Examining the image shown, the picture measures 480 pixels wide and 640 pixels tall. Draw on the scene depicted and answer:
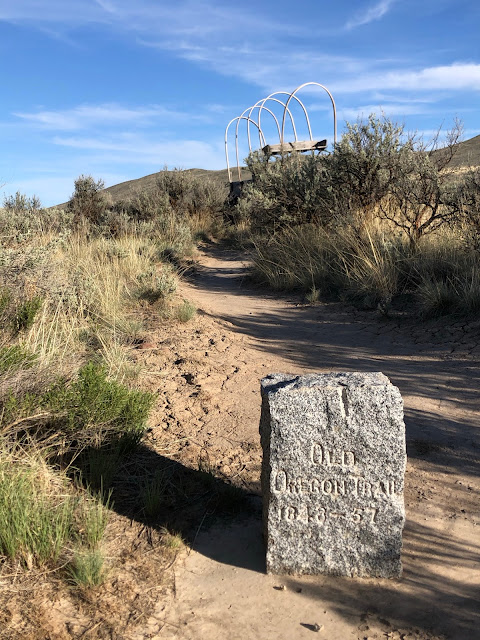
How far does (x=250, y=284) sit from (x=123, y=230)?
404cm

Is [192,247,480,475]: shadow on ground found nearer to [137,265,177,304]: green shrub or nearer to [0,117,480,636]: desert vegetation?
[0,117,480,636]: desert vegetation

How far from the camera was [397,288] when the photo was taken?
23.9 feet

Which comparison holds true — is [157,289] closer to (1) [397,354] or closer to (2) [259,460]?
(1) [397,354]

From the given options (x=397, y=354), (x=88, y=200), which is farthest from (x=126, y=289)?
(x=88, y=200)

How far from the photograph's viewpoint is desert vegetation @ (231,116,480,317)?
709 cm

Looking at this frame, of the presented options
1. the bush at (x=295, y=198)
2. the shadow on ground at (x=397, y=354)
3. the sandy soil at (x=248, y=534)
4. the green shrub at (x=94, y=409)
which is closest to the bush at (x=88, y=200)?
the bush at (x=295, y=198)

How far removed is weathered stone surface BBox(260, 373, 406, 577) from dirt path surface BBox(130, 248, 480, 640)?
0.14m

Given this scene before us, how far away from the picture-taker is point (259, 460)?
3729 mm

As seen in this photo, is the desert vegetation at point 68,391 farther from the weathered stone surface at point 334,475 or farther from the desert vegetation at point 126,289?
the weathered stone surface at point 334,475

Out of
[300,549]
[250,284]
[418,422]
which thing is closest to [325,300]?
[250,284]

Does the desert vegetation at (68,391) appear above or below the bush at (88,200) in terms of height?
below

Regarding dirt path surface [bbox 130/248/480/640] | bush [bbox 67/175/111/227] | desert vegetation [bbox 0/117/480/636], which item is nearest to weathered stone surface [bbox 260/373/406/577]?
dirt path surface [bbox 130/248/480/640]

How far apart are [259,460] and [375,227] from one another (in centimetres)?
642

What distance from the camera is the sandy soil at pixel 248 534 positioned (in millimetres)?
2334
